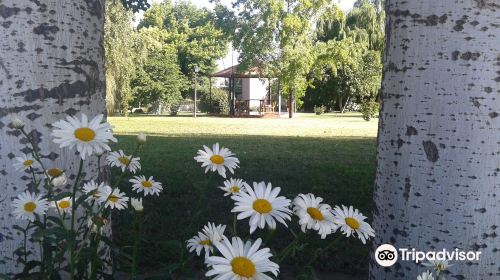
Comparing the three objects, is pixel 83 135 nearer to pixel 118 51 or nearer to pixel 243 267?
pixel 243 267

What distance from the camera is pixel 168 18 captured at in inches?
2429

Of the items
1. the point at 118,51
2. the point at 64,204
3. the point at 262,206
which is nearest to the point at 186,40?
the point at 118,51

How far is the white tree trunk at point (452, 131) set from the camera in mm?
1729

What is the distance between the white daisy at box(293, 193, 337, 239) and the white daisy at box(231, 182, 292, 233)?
53mm

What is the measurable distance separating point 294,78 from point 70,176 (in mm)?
28251

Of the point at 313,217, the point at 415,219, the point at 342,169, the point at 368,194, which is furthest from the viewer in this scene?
the point at 342,169

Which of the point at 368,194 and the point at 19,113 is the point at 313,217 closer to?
the point at 19,113

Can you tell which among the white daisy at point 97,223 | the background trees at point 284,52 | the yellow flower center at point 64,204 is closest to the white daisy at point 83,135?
the white daisy at point 97,223

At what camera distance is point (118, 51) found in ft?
77.9

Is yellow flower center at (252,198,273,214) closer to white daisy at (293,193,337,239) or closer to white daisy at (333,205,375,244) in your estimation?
white daisy at (293,193,337,239)

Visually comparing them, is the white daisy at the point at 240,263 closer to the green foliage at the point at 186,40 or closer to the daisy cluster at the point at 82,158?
the daisy cluster at the point at 82,158

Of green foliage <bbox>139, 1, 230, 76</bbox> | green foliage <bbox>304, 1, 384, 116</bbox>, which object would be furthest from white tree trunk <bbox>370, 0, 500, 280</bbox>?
green foliage <bbox>139, 1, 230, 76</bbox>

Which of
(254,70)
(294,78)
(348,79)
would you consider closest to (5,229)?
(294,78)

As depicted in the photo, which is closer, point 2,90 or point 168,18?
point 2,90
